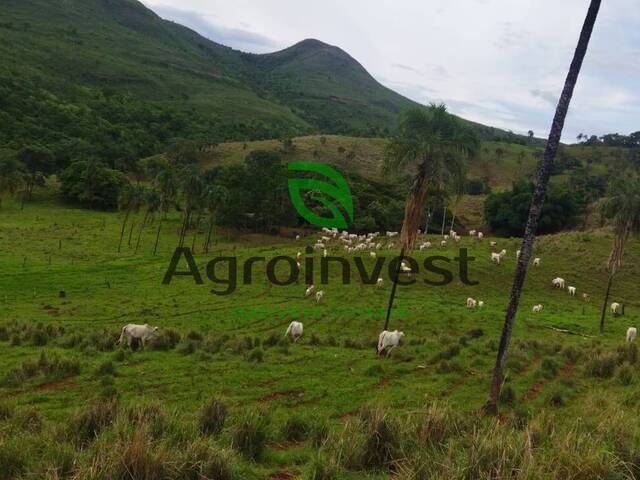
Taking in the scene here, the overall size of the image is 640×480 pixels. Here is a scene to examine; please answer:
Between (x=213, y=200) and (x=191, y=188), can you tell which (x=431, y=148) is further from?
(x=213, y=200)

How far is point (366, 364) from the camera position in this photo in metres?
17.8

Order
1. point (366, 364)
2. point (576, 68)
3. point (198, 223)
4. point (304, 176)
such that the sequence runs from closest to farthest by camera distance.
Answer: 1. point (576, 68)
2. point (366, 364)
3. point (198, 223)
4. point (304, 176)

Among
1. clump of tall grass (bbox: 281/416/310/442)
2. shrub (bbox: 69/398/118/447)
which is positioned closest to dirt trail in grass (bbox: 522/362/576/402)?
clump of tall grass (bbox: 281/416/310/442)

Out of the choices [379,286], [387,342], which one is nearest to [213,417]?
[387,342]

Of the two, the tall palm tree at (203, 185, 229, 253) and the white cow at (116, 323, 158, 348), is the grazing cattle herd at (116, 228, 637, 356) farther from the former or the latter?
the tall palm tree at (203, 185, 229, 253)

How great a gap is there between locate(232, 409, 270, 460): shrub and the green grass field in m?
0.13

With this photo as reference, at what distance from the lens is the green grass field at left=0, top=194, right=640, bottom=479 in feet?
24.6

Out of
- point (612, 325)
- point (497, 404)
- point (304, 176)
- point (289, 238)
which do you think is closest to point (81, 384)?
point (497, 404)

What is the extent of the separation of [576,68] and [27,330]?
2224cm

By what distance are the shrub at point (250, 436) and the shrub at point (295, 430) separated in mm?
660

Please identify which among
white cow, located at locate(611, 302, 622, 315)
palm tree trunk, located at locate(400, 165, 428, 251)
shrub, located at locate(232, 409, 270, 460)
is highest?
palm tree trunk, located at locate(400, 165, 428, 251)

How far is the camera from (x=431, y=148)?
73.0ft

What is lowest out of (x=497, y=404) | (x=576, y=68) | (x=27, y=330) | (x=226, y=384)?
(x=27, y=330)

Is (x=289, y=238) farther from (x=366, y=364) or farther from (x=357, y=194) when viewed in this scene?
(x=366, y=364)
